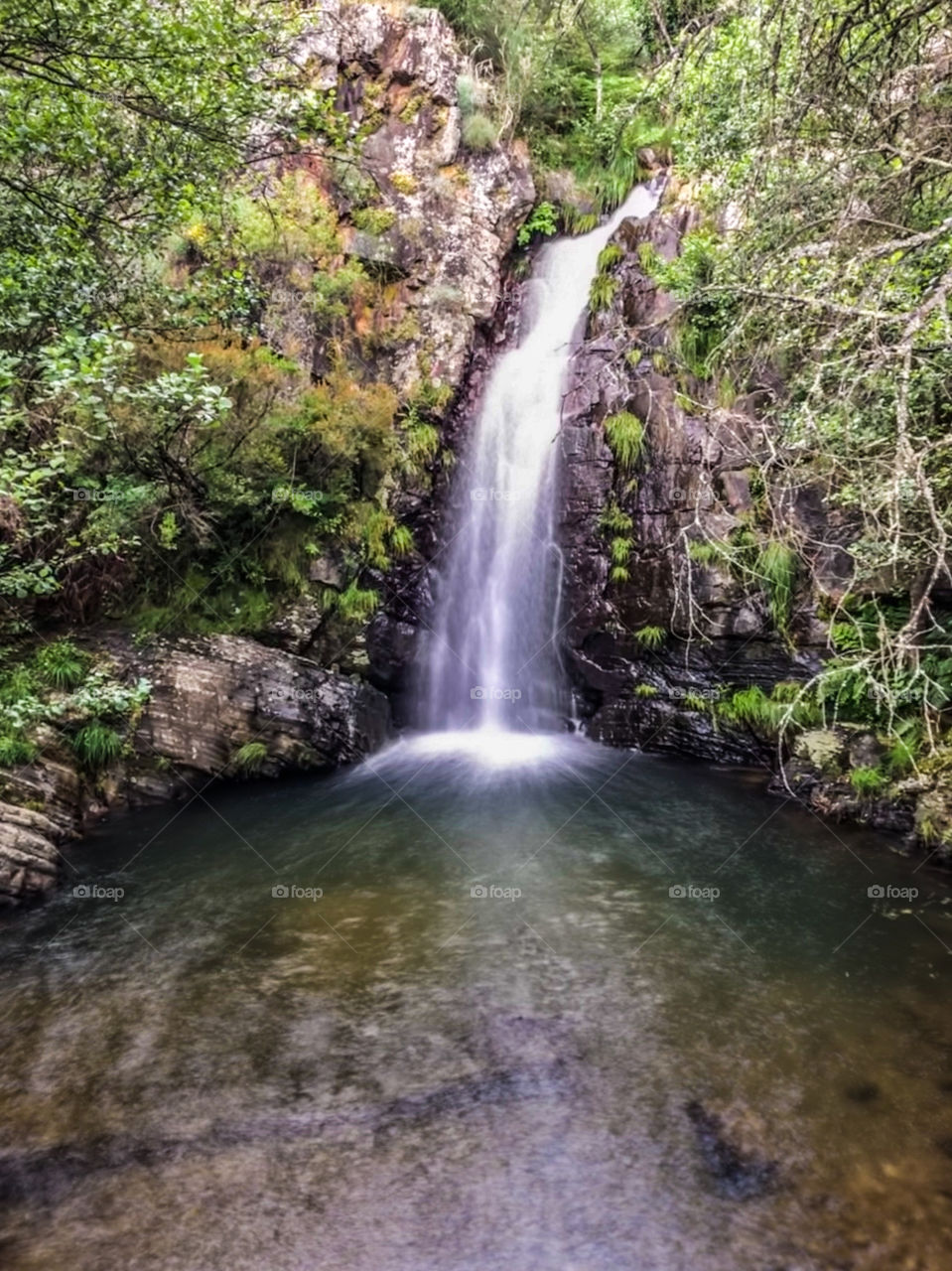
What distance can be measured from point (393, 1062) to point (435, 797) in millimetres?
4447

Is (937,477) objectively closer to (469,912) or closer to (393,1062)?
(469,912)

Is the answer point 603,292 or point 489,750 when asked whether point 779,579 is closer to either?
point 489,750

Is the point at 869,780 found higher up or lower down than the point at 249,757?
higher up

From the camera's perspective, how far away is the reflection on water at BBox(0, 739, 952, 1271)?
3092 millimetres

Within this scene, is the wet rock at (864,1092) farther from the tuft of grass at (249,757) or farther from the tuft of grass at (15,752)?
the tuft of grass at (15,752)

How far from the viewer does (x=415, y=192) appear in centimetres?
1327

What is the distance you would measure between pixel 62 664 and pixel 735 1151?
825cm

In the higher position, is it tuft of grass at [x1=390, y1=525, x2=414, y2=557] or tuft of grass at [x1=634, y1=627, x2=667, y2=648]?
tuft of grass at [x1=390, y1=525, x2=414, y2=557]

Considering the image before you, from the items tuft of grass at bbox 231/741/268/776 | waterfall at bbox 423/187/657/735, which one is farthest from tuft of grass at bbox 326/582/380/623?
tuft of grass at bbox 231/741/268/776

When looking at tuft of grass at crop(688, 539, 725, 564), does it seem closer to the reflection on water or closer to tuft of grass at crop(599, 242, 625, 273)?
the reflection on water

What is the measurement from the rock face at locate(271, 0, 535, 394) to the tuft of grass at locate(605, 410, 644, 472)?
310 centimetres

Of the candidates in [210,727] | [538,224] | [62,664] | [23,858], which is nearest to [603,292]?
[538,224]

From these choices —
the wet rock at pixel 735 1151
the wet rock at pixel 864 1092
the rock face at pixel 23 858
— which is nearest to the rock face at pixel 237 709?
the rock face at pixel 23 858

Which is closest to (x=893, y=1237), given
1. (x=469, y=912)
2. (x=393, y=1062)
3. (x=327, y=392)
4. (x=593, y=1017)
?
(x=593, y=1017)
